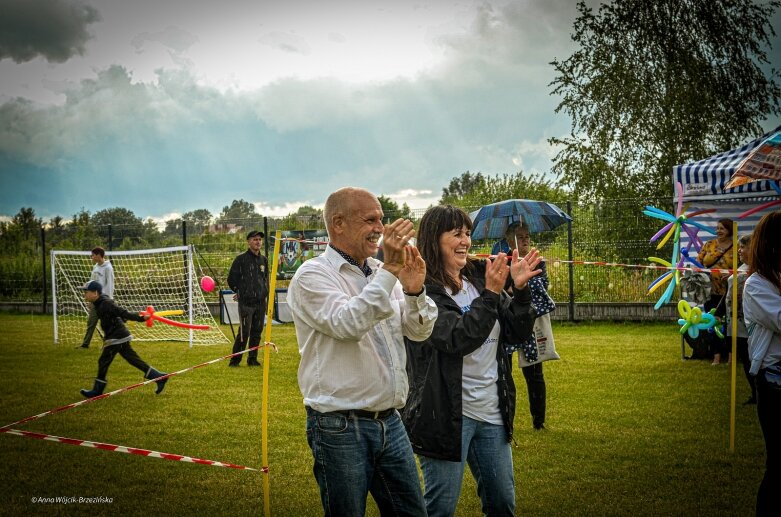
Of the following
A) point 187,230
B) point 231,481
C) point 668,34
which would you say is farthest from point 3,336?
point 668,34

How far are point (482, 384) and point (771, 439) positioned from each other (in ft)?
5.40

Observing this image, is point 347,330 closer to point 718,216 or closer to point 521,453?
point 521,453

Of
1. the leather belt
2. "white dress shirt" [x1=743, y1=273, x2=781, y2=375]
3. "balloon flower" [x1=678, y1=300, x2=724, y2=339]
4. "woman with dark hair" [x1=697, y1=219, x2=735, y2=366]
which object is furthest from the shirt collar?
"woman with dark hair" [x1=697, y1=219, x2=735, y2=366]

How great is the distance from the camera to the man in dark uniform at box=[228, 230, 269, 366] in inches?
471

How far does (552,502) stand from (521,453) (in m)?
1.20

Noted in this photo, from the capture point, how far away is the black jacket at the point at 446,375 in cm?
318

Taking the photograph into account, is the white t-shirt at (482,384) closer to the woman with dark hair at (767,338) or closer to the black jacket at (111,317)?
the woman with dark hair at (767,338)

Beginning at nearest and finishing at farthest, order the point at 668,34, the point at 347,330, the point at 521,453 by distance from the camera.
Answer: the point at 347,330 → the point at 521,453 → the point at 668,34

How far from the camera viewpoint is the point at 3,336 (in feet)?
54.3

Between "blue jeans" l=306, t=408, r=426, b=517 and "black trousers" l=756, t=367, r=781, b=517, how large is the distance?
2.04 m

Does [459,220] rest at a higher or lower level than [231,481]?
higher

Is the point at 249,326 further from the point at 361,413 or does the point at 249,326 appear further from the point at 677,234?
the point at 361,413

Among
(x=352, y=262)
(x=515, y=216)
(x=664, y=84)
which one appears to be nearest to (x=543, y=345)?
(x=515, y=216)

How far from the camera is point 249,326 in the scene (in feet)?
39.7
